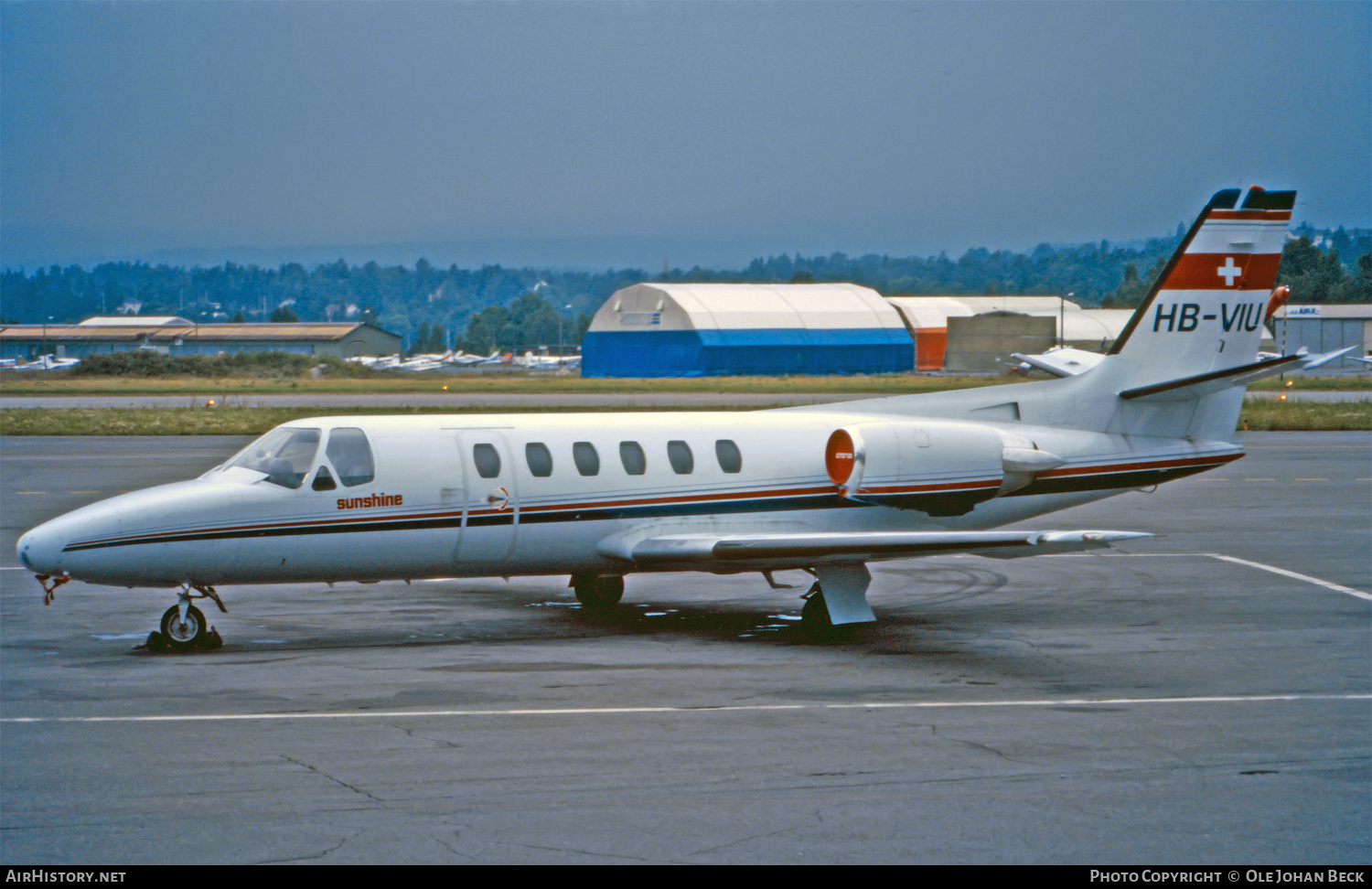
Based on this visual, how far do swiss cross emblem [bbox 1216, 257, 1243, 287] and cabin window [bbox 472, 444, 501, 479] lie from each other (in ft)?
33.2

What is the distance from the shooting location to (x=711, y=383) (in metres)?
71.9

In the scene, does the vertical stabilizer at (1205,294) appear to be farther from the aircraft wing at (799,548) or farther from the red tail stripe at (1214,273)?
the aircraft wing at (799,548)

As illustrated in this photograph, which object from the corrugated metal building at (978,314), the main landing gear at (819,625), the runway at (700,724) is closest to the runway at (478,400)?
the corrugated metal building at (978,314)

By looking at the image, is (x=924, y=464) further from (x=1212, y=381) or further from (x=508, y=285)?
(x=508, y=285)

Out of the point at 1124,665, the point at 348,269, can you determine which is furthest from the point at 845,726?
the point at 348,269

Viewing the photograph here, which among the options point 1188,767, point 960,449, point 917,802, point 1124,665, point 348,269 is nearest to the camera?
point 917,802

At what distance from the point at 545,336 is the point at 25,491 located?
47.0 meters

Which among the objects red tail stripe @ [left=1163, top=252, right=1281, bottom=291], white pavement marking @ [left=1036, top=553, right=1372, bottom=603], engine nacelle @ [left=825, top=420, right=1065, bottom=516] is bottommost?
white pavement marking @ [left=1036, top=553, right=1372, bottom=603]

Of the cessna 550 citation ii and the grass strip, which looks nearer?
the cessna 550 citation ii

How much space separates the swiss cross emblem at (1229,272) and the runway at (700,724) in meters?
4.28

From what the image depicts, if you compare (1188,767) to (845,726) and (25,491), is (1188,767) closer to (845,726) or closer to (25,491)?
(845,726)

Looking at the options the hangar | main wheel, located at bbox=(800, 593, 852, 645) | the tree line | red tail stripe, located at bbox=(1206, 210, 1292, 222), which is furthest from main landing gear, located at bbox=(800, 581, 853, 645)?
the hangar

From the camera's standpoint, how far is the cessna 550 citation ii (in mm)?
13781

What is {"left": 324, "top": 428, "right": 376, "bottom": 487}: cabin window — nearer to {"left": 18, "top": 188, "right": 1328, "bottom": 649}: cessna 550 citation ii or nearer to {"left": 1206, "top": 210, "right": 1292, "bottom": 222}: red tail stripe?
{"left": 18, "top": 188, "right": 1328, "bottom": 649}: cessna 550 citation ii
